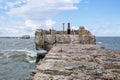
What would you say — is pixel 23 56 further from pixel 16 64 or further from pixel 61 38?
pixel 61 38

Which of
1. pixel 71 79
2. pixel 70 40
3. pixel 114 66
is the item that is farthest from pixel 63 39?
pixel 71 79

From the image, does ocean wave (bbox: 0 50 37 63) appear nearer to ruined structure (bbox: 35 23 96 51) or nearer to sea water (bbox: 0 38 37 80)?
sea water (bbox: 0 38 37 80)

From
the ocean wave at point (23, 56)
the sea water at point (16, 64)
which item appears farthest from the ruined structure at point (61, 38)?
the ocean wave at point (23, 56)

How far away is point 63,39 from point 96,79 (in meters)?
17.4

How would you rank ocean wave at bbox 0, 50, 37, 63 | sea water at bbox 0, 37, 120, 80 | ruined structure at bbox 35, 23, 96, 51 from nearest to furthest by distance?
1. sea water at bbox 0, 37, 120, 80
2. ruined structure at bbox 35, 23, 96, 51
3. ocean wave at bbox 0, 50, 37, 63

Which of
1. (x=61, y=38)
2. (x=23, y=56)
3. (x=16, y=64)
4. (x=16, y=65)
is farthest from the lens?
(x=23, y=56)

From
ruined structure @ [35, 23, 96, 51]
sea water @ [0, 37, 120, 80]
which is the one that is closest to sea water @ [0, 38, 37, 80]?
sea water @ [0, 37, 120, 80]

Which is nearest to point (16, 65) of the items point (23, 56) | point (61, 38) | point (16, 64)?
point (16, 64)

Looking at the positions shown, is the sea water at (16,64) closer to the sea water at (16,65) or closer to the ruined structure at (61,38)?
the sea water at (16,65)

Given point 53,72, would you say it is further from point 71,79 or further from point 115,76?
point 115,76

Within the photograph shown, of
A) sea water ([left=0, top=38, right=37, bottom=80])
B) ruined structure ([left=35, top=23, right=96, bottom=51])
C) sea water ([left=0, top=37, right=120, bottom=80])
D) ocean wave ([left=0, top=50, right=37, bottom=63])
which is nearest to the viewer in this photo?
sea water ([left=0, top=38, right=37, bottom=80])

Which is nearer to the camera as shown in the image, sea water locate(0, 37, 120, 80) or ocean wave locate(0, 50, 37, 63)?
sea water locate(0, 37, 120, 80)

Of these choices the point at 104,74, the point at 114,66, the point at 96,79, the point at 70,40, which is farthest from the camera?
the point at 70,40

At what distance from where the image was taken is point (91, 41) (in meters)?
21.5
